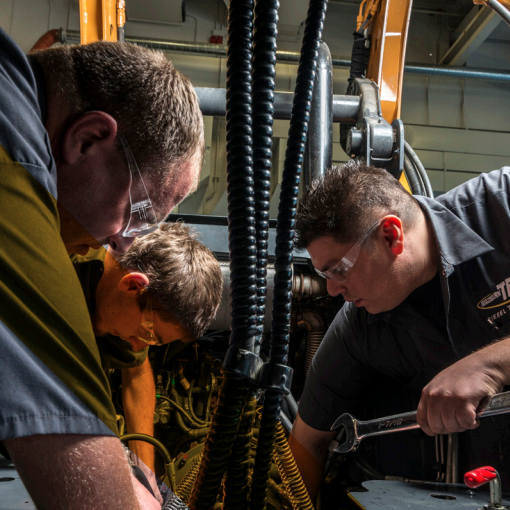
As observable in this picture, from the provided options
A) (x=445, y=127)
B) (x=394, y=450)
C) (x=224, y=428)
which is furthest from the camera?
(x=445, y=127)

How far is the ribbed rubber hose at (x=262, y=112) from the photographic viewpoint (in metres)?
0.49

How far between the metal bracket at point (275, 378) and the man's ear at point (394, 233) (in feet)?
2.81

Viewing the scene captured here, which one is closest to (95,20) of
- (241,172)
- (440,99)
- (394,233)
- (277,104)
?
(277,104)

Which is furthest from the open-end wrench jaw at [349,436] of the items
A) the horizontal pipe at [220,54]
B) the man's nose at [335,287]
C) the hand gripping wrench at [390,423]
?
the horizontal pipe at [220,54]

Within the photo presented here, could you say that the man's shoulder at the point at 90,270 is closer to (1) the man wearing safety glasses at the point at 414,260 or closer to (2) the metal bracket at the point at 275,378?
(2) the metal bracket at the point at 275,378

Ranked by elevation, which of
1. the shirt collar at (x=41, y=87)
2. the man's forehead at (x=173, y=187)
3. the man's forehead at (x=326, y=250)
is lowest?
the man's forehead at (x=326, y=250)

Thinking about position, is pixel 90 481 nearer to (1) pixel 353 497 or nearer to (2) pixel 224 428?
(2) pixel 224 428

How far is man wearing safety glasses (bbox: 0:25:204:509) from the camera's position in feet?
1.04

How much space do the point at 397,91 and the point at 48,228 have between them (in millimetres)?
2383

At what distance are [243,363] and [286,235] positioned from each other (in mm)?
146

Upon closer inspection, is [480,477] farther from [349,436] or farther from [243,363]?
[243,363]

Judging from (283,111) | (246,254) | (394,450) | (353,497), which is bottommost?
(394,450)

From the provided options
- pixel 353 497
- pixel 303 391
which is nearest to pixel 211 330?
pixel 353 497

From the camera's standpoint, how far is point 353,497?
93cm
